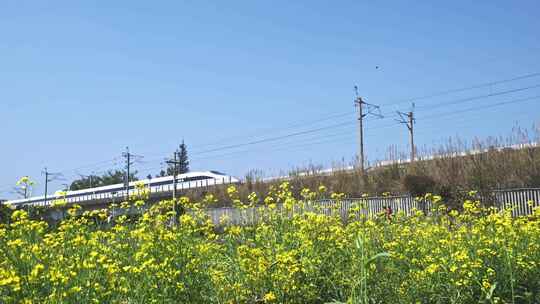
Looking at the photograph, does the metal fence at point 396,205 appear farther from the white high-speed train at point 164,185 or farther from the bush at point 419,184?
the white high-speed train at point 164,185

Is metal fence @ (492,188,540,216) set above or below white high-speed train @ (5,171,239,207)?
below

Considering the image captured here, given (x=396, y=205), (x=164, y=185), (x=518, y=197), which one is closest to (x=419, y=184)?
(x=396, y=205)

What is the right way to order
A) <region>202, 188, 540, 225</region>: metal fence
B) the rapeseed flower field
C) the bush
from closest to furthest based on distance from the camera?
the rapeseed flower field
<region>202, 188, 540, 225</region>: metal fence
the bush

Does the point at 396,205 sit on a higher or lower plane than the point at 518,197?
lower

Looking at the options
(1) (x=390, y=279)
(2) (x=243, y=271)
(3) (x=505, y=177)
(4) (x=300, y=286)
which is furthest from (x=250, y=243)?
(3) (x=505, y=177)

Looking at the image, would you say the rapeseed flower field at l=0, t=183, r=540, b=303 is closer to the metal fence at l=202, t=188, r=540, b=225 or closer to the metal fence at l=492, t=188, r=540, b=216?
the metal fence at l=202, t=188, r=540, b=225

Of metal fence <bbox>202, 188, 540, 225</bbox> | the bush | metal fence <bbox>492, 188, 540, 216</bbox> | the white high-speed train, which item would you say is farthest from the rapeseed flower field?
the white high-speed train

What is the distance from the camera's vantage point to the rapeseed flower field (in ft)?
9.32

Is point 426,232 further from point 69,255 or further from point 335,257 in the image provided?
point 69,255

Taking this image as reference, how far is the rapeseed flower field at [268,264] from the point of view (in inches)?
112

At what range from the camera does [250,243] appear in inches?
165

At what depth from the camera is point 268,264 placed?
3350 mm

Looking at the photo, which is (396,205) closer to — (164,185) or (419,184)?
(419,184)

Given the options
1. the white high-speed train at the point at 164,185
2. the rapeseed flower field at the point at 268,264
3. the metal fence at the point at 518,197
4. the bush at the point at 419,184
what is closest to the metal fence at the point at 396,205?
the metal fence at the point at 518,197
